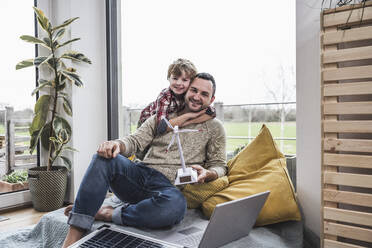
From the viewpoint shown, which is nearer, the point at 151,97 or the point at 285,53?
the point at 285,53

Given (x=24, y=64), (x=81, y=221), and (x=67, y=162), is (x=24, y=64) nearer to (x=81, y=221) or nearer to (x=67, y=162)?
(x=67, y=162)

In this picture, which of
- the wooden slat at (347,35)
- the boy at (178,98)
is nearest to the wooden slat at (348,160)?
the wooden slat at (347,35)

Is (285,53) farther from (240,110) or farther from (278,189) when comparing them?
(278,189)

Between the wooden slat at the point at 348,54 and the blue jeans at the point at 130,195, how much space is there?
36.3 inches

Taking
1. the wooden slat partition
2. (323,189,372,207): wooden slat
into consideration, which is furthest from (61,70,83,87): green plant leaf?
(323,189,372,207): wooden slat

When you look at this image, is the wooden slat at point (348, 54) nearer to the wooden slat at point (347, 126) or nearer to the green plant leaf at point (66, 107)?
the wooden slat at point (347, 126)

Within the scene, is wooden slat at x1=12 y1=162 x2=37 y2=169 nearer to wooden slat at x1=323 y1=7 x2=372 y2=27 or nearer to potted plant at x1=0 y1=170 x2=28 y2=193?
potted plant at x1=0 y1=170 x2=28 y2=193

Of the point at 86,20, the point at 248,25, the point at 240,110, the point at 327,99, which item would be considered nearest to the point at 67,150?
the point at 86,20

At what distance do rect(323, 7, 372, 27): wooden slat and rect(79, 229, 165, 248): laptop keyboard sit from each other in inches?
45.8

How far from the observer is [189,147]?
5.28 feet

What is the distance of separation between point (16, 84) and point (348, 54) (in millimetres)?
2494

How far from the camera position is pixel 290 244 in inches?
47.2

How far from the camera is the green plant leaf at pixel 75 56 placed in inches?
92.2

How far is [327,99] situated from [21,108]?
2.41 metres
